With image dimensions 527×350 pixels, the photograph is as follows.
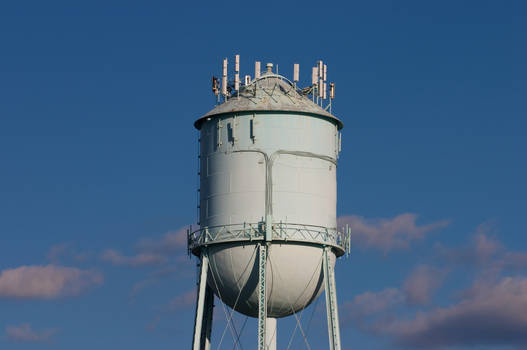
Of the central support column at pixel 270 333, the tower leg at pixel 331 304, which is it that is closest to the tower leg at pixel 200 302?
the central support column at pixel 270 333

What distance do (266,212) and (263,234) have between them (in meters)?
1.10

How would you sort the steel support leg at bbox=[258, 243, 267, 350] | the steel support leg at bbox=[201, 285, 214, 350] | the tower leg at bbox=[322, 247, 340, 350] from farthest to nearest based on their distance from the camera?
the steel support leg at bbox=[201, 285, 214, 350] < the tower leg at bbox=[322, 247, 340, 350] < the steel support leg at bbox=[258, 243, 267, 350]

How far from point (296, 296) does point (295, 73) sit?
10889 millimetres

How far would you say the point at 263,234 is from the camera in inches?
2430

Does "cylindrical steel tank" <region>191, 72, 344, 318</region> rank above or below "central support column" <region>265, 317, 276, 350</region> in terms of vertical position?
above

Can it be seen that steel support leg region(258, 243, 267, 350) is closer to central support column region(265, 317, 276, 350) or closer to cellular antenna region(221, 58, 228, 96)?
central support column region(265, 317, 276, 350)

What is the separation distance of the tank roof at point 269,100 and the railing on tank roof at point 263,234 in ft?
17.4

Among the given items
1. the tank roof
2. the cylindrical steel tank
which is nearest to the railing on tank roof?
the cylindrical steel tank

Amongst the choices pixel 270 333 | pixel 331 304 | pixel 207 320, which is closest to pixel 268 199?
pixel 331 304

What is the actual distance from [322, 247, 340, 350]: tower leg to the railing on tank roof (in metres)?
0.83

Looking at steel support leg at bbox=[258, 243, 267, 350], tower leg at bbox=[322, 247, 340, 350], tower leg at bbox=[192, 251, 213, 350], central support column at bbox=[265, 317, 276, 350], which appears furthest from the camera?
central support column at bbox=[265, 317, 276, 350]

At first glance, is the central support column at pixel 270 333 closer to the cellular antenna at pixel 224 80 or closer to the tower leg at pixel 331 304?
the tower leg at pixel 331 304

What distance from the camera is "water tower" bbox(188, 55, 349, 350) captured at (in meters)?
62.0

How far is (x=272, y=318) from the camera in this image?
64.4m
